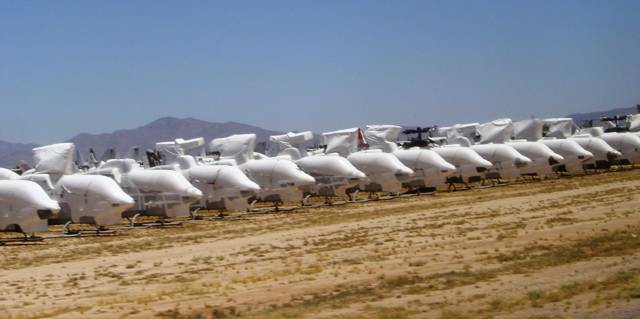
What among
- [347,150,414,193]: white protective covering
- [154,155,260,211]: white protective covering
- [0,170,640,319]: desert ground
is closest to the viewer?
[0,170,640,319]: desert ground

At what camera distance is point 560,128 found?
6638cm

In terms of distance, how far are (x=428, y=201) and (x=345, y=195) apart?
4825 millimetres

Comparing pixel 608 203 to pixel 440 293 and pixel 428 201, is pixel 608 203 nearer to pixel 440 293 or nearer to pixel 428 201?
pixel 428 201

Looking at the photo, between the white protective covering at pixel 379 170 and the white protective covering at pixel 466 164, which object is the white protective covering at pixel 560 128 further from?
the white protective covering at pixel 379 170

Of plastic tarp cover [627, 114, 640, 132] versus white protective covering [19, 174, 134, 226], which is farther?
plastic tarp cover [627, 114, 640, 132]

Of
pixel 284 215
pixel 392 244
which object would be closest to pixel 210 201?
pixel 284 215

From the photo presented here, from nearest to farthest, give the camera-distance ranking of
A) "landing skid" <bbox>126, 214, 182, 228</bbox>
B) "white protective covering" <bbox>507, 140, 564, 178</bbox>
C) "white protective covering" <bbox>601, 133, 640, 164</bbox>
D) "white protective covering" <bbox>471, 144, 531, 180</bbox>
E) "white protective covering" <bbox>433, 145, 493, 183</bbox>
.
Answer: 1. "landing skid" <bbox>126, 214, 182, 228</bbox>
2. "white protective covering" <bbox>433, 145, 493, 183</bbox>
3. "white protective covering" <bbox>471, 144, 531, 180</bbox>
4. "white protective covering" <bbox>507, 140, 564, 178</bbox>
5. "white protective covering" <bbox>601, 133, 640, 164</bbox>

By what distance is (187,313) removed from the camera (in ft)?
49.0

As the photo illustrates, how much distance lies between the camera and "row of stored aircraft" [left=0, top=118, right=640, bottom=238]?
33.0 meters

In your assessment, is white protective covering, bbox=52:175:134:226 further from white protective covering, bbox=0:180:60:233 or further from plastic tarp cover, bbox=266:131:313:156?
plastic tarp cover, bbox=266:131:313:156

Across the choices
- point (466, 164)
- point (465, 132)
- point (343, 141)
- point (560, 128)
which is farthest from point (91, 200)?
point (560, 128)

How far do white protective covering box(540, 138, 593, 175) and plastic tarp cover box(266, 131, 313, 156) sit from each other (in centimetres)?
1860

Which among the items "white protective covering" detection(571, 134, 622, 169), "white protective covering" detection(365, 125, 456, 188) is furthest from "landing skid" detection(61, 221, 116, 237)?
"white protective covering" detection(571, 134, 622, 169)

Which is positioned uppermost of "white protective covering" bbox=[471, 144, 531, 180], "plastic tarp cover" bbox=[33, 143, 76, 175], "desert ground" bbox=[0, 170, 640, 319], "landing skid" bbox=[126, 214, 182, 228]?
"plastic tarp cover" bbox=[33, 143, 76, 175]
